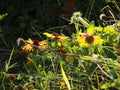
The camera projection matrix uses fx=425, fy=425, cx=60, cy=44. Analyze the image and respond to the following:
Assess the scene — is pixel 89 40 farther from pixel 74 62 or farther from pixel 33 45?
pixel 33 45

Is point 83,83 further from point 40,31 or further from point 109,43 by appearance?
point 40,31

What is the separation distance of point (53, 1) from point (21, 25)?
38 cm

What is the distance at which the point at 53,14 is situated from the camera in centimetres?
384

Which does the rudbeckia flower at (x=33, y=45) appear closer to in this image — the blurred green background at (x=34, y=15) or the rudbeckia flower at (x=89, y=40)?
the rudbeckia flower at (x=89, y=40)

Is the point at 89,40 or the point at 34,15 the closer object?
the point at 89,40

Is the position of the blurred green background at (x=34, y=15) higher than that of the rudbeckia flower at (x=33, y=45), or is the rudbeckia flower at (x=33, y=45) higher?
the blurred green background at (x=34, y=15)

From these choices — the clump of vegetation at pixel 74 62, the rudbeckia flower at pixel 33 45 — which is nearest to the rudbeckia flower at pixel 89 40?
the clump of vegetation at pixel 74 62

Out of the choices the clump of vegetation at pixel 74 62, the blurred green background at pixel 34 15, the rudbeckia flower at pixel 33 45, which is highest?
the blurred green background at pixel 34 15

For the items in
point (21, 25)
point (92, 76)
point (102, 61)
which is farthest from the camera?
A: point (21, 25)

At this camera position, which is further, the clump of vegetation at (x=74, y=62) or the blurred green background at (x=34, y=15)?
the blurred green background at (x=34, y=15)

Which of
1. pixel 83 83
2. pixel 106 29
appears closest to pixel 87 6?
pixel 106 29

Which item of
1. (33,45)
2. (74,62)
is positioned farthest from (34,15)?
(74,62)

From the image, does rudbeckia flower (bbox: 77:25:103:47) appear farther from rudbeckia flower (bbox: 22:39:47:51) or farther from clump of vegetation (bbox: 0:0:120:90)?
rudbeckia flower (bbox: 22:39:47:51)

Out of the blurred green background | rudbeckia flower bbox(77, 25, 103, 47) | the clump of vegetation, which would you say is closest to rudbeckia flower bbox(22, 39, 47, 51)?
the clump of vegetation
